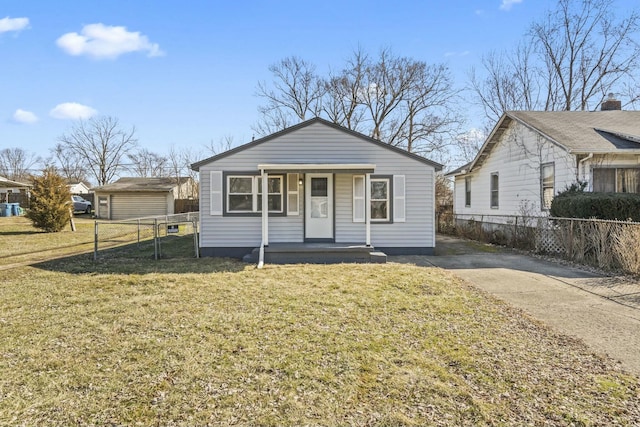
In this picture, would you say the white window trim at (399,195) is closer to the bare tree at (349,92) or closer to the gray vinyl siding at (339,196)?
the gray vinyl siding at (339,196)

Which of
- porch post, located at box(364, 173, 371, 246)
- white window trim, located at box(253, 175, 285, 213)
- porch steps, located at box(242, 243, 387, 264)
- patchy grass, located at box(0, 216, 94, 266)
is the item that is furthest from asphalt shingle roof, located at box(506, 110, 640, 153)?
patchy grass, located at box(0, 216, 94, 266)

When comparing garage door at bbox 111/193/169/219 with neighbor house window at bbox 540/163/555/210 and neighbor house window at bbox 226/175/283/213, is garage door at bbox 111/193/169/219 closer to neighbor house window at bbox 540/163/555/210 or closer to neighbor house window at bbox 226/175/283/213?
neighbor house window at bbox 226/175/283/213

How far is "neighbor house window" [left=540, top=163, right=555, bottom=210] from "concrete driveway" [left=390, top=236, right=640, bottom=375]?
3277mm

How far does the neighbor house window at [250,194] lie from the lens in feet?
35.9

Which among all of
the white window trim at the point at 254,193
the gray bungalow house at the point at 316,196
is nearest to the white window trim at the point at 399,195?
the gray bungalow house at the point at 316,196

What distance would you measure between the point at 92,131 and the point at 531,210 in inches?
1844

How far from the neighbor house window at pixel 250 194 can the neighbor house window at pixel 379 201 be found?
Answer: 9.11ft

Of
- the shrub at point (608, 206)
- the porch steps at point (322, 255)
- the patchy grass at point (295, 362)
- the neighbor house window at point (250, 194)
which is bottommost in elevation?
the patchy grass at point (295, 362)

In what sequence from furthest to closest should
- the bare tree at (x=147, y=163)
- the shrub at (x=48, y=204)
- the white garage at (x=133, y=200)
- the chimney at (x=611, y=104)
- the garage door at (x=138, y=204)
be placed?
the bare tree at (x=147, y=163) < the garage door at (x=138, y=204) < the white garage at (x=133, y=200) < the shrub at (x=48, y=204) < the chimney at (x=611, y=104)

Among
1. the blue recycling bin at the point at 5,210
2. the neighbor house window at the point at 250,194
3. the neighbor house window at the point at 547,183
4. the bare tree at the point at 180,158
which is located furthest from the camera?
the bare tree at the point at 180,158

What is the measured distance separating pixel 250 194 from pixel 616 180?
433 inches

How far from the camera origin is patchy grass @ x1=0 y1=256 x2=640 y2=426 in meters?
2.79

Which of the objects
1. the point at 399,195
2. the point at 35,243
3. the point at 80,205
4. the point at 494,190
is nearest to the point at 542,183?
the point at 494,190

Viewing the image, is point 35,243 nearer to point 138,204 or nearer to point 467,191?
point 138,204
